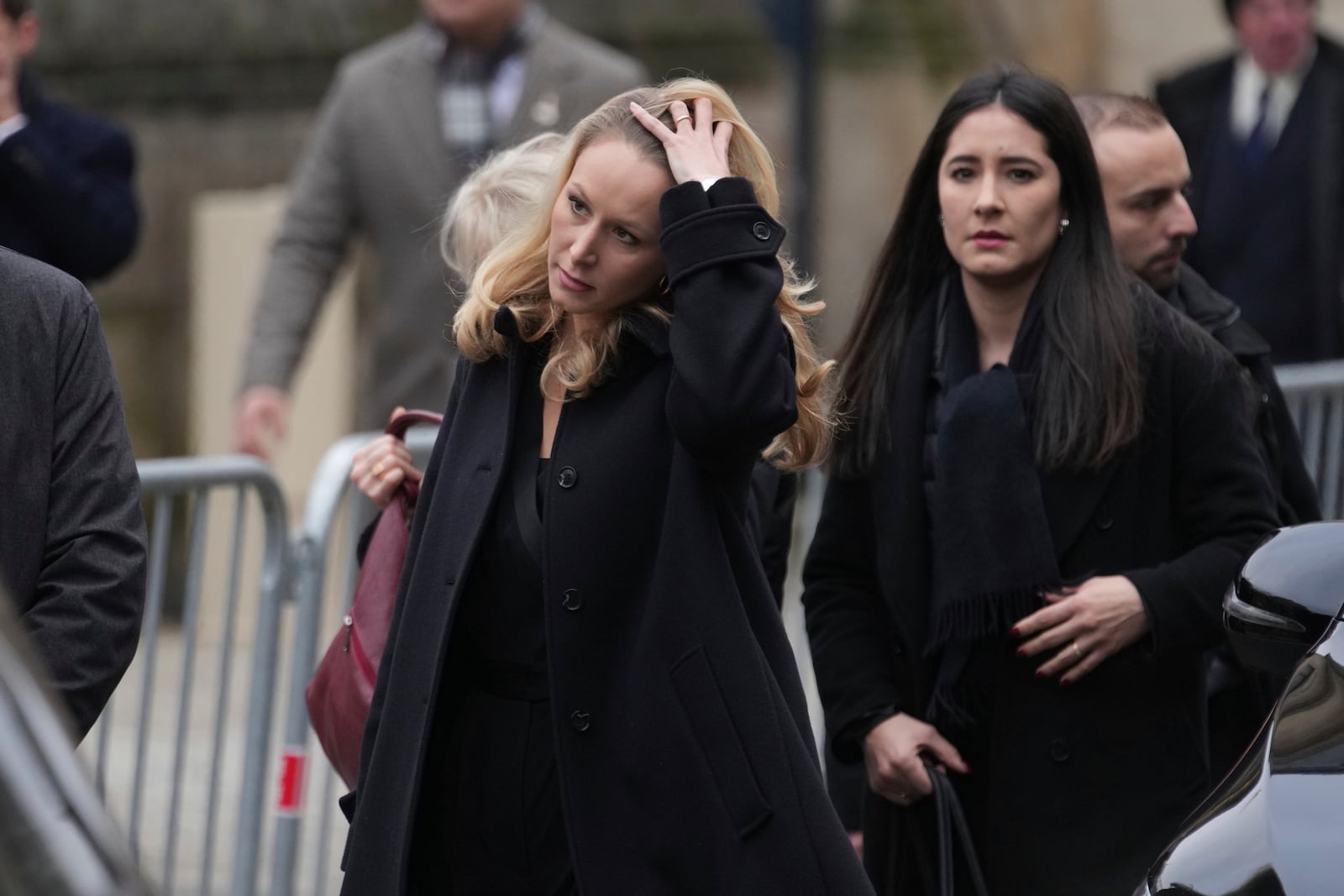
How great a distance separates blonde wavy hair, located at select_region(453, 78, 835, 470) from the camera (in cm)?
338

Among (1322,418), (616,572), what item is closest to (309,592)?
(616,572)

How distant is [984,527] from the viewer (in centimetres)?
395

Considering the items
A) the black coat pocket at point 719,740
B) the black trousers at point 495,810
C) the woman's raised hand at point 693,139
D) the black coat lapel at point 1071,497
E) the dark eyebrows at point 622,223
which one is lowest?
the black trousers at point 495,810

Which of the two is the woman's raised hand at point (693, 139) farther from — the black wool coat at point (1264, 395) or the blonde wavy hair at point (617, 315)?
the black wool coat at point (1264, 395)

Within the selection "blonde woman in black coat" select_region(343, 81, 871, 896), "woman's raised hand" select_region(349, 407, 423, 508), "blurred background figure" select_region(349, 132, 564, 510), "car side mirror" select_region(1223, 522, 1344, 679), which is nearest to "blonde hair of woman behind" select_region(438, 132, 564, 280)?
"blurred background figure" select_region(349, 132, 564, 510)

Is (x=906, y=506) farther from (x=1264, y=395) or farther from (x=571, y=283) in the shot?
(x=571, y=283)

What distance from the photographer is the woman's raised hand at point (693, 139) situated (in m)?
3.30

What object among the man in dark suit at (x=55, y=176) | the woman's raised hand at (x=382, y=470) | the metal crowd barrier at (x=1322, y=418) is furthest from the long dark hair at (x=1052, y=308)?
the metal crowd barrier at (x=1322, y=418)

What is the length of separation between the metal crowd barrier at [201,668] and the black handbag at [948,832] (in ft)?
5.86

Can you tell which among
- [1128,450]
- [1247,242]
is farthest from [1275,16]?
[1128,450]

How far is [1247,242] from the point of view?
7039 millimetres

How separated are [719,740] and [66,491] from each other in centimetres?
98

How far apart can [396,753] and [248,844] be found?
2012mm

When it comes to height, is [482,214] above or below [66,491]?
above
